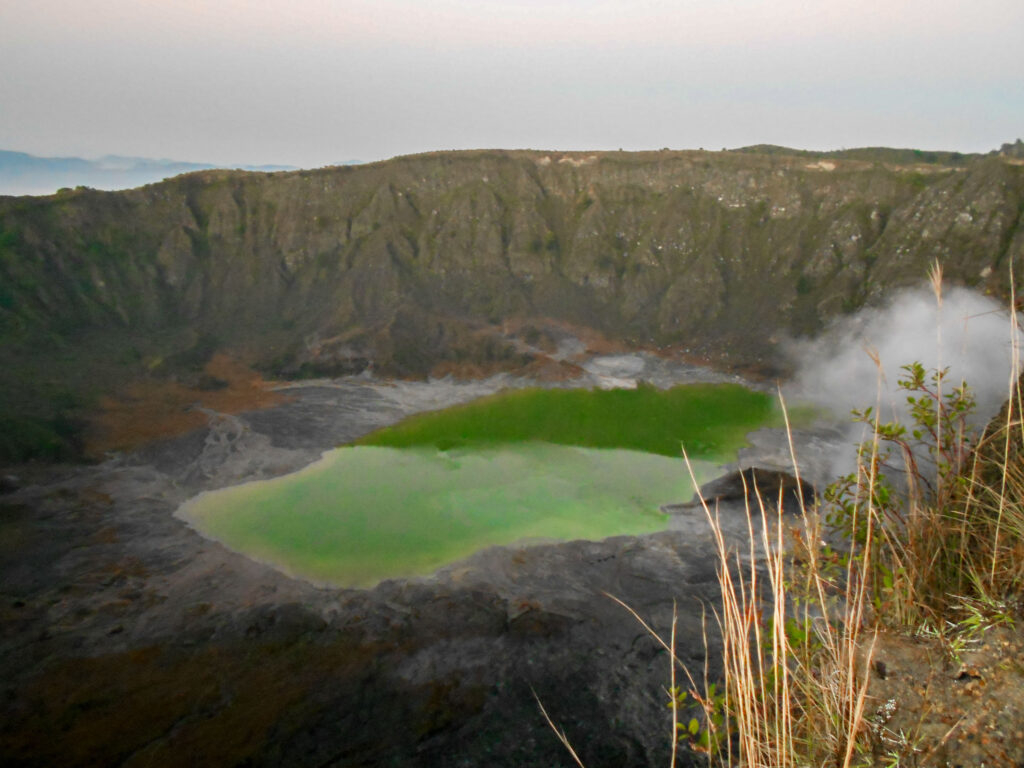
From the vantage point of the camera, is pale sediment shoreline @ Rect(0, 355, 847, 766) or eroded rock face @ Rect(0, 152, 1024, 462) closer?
pale sediment shoreline @ Rect(0, 355, 847, 766)

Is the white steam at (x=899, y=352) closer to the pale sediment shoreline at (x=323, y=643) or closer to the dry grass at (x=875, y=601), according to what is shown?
the pale sediment shoreline at (x=323, y=643)

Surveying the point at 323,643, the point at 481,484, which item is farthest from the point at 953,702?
the point at 481,484

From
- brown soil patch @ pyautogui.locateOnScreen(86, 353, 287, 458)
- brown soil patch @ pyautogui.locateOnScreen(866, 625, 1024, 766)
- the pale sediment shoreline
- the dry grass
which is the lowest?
the pale sediment shoreline

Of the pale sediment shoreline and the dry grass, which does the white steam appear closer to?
the pale sediment shoreline

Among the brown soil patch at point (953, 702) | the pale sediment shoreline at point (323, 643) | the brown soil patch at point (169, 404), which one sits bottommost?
the pale sediment shoreline at point (323, 643)

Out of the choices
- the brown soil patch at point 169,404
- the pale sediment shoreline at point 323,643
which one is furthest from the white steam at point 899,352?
the brown soil patch at point 169,404

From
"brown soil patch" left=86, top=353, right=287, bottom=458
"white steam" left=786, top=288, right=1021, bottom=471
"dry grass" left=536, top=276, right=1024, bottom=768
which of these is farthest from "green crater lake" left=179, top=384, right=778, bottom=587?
A: "dry grass" left=536, top=276, right=1024, bottom=768
